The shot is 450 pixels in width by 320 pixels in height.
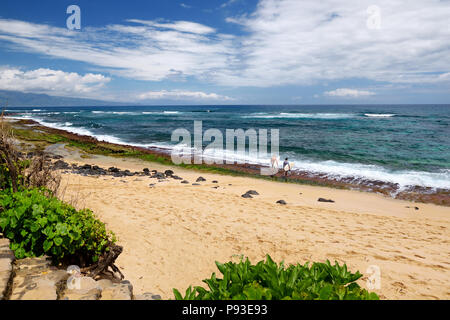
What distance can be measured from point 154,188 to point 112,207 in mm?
3246

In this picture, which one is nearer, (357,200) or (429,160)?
(357,200)

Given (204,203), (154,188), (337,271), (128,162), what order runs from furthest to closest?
1. (128,162)
2. (154,188)
3. (204,203)
4. (337,271)

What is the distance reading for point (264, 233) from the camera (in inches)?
271

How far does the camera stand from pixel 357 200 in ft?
37.6

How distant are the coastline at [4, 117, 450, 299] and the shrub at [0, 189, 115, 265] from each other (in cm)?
120

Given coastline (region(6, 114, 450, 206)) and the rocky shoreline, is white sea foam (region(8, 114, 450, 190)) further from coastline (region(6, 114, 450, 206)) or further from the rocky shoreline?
the rocky shoreline

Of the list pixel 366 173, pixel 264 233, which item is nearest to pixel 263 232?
pixel 264 233

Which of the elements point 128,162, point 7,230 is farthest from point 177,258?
point 128,162

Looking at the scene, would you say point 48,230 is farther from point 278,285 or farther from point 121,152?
point 121,152

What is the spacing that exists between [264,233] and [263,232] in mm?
62

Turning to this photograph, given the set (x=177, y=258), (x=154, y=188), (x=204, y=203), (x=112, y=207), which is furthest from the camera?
(x=154, y=188)

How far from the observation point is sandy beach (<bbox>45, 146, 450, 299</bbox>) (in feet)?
16.5

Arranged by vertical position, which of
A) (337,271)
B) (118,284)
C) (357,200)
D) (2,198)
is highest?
(2,198)

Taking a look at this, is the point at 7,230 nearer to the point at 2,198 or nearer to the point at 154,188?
the point at 2,198
